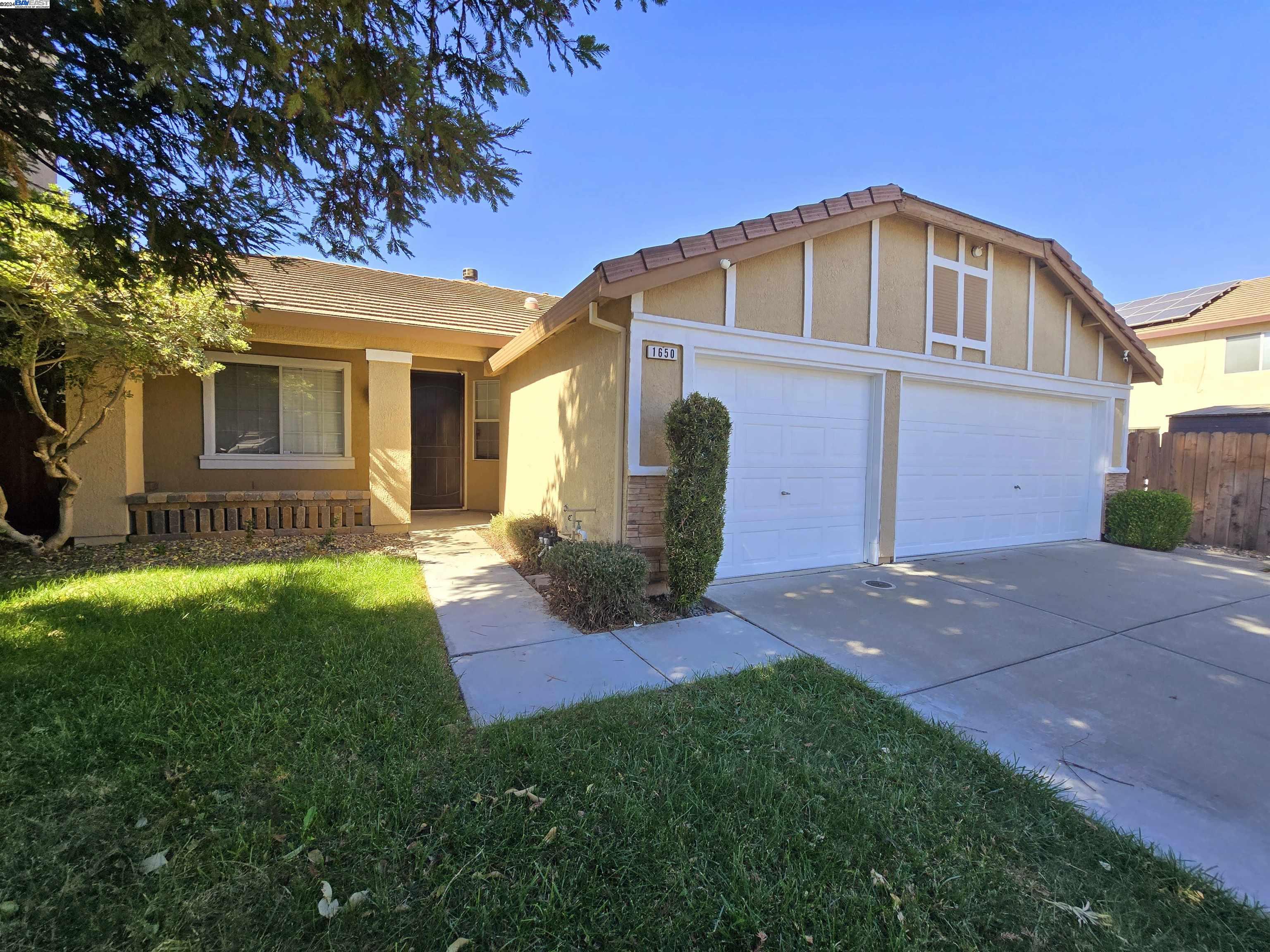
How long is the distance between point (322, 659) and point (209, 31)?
381 cm

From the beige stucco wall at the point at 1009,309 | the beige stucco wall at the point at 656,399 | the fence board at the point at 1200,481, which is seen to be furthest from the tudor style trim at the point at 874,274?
the fence board at the point at 1200,481

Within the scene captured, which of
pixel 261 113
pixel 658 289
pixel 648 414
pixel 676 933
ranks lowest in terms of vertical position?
pixel 676 933

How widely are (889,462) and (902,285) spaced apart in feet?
7.44

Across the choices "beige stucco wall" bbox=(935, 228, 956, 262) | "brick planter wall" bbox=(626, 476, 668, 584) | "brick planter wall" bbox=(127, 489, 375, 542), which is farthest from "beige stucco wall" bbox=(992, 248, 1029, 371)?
"brick planter wall" bbox=(127, 489, 375, 542)

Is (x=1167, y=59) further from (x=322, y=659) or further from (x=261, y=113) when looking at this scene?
(x=322, y=659)

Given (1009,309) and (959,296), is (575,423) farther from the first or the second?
(1009,309)

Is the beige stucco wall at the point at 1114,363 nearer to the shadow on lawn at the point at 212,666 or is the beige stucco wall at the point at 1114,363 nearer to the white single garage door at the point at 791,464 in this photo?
the white single garage door at the point at 791,464

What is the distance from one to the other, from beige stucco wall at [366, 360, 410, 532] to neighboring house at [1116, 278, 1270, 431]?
16669 mm

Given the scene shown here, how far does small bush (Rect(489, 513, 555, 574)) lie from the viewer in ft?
21.4

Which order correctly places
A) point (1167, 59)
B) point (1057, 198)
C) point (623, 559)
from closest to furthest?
point (623, 559), point (1167, 59), point (1057, 198)

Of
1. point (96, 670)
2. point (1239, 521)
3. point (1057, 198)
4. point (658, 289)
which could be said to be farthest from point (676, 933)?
point (1057, 198)

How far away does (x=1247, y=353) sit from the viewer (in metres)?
14.2

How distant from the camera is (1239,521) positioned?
8.85m

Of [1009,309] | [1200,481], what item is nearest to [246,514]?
[1009,309]
